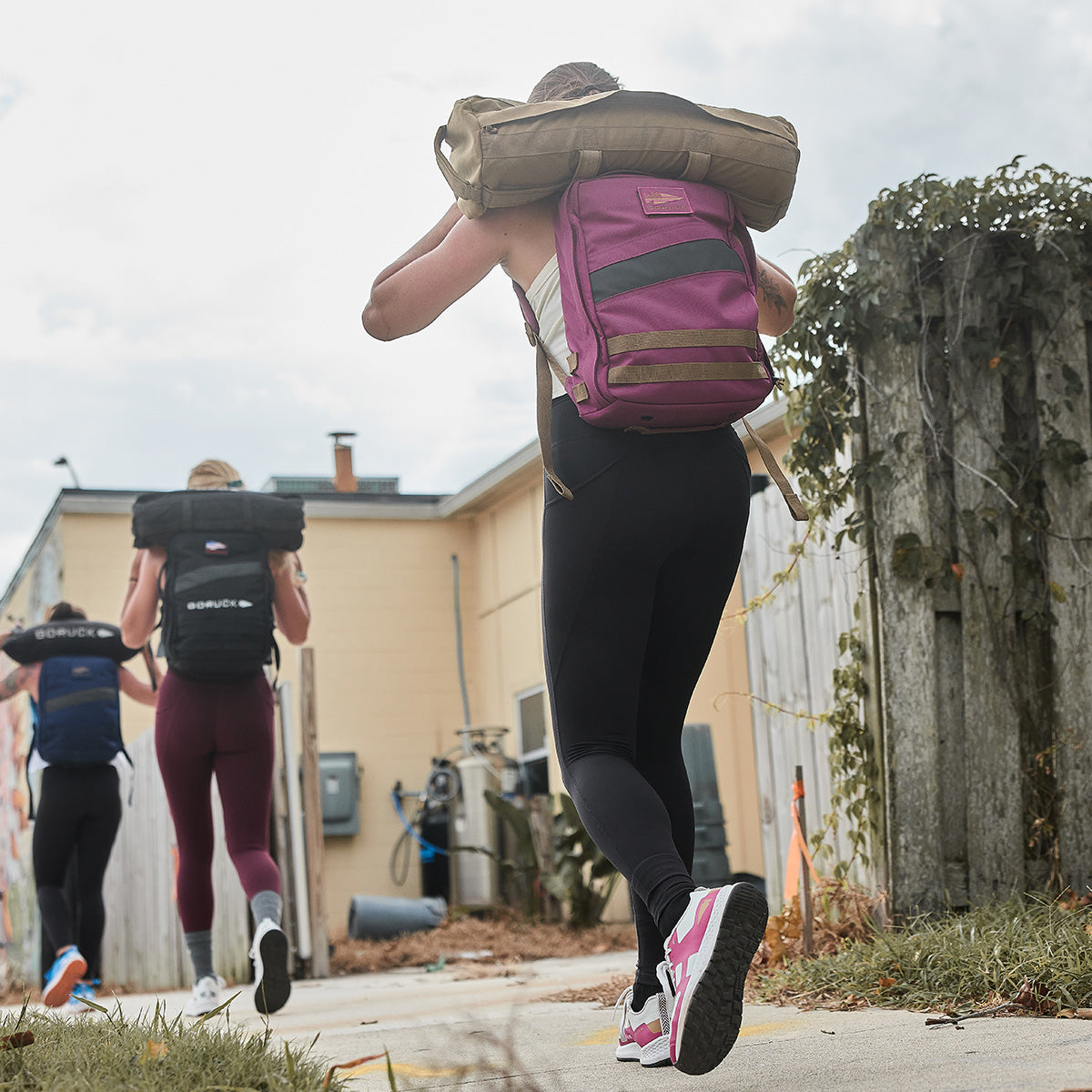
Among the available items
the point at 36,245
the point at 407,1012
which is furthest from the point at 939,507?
the point at 36,245

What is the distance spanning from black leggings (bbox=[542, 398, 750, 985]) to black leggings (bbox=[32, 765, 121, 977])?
4.12 metres

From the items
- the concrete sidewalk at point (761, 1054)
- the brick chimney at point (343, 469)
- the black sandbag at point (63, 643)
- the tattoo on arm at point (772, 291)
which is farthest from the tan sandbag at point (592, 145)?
the brick chimney at point (343, 469)

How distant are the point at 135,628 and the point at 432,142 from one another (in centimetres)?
264

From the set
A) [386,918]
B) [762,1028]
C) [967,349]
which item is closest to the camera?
[762,1028]

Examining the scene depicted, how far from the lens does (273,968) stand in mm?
3934

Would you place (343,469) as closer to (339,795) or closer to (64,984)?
(339,795)

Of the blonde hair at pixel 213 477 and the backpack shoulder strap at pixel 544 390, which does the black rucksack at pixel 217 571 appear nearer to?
the blonde hair at pixel 213 477

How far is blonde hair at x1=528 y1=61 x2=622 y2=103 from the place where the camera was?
8.70 feet

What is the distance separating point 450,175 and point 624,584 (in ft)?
2.76

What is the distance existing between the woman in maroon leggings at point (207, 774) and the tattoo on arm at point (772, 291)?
2.37 meters

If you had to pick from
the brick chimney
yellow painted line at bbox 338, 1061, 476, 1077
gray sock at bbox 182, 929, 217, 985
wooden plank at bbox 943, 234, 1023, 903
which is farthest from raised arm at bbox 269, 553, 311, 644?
the brick chimney

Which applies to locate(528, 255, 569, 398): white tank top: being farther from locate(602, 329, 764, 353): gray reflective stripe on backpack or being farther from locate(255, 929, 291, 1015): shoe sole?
locate(255, 929, 291, 1015): shoe sole

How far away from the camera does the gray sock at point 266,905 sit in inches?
164

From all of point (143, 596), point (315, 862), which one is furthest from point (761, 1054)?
point (315, 862)
